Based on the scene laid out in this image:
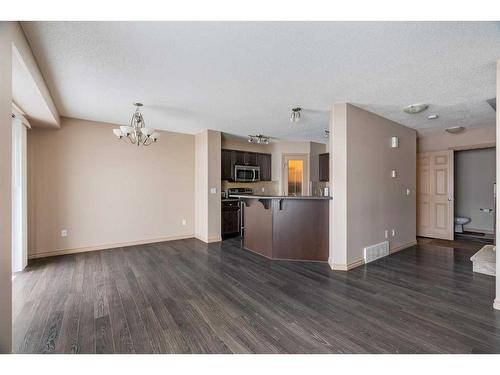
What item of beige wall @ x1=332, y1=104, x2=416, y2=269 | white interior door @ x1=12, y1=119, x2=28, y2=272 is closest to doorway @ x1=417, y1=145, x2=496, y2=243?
beige wall @ x1=332, y1=104, x2=416, y2=269

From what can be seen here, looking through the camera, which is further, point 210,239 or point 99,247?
point 210,239

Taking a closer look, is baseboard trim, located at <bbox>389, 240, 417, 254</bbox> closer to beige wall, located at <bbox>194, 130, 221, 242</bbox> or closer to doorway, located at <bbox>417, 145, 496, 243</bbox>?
doorway, located at <bbox>417, 145, 496, 243</bbox>

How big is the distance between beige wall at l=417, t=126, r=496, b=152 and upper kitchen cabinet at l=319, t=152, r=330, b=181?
2088 mm

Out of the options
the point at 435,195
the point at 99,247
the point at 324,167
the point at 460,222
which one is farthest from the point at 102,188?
the point at 460,222

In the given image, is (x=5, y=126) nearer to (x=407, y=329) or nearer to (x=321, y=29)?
(x=321, y=29)

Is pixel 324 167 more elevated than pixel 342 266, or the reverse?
pixel 324 167

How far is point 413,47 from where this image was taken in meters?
1.89

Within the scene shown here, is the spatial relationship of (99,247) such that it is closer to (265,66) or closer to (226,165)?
(226,165)

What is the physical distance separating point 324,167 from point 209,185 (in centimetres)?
322

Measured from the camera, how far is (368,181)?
3.54m

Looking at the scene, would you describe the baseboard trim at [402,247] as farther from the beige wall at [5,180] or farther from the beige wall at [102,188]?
the beige wall at [5,180]

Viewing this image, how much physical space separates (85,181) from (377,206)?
5048 mm
